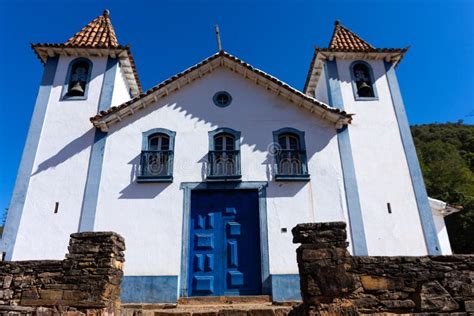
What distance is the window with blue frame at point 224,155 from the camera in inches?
407

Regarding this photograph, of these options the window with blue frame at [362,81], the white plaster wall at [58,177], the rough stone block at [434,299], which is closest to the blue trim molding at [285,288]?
the rough stone block at [434,299]

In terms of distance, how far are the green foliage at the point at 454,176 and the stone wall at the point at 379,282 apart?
23.8 metres

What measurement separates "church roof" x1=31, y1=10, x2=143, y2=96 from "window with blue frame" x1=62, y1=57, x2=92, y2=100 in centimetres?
35

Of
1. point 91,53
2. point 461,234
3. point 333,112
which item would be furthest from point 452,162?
point 91,53

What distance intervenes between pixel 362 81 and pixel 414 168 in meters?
3.74

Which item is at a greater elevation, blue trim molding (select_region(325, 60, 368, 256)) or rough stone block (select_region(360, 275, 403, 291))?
blue trim molding (select_region(325, 60, 368, 256))

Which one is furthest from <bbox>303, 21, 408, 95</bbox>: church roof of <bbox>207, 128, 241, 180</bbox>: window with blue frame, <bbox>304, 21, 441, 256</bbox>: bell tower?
<bbox>207, 128, 241, 180</bbox>: window with blue frame

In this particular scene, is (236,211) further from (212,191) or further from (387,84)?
(387,84)

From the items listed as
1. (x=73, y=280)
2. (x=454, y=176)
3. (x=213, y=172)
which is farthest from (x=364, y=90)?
(x=454, y=176)

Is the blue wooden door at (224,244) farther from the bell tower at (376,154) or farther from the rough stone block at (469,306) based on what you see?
the rough stone block at (469,306)

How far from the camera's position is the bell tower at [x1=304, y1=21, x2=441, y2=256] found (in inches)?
380

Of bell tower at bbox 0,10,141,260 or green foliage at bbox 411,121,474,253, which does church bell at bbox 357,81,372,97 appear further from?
green foliage at bbox 411,121,474,253

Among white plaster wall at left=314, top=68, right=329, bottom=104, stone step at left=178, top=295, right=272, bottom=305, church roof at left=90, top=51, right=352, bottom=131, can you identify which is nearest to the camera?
stone step at left=178, top=295, right=272, bottom=305

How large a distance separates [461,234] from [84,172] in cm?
2598
